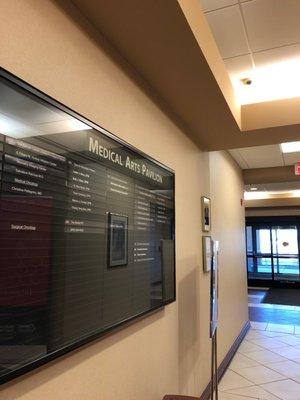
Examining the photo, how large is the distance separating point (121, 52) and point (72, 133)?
828mm

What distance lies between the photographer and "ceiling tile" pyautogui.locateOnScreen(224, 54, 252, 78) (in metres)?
2.72

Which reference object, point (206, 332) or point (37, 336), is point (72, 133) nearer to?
point (37, 336)

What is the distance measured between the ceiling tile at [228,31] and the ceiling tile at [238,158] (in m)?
2.62

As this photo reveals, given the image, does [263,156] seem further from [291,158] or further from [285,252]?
[285,252]

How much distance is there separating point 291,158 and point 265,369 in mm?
3281

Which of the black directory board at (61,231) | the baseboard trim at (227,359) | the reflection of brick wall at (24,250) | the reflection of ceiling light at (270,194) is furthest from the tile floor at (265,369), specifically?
the reflection of ceiling light at (270,194)

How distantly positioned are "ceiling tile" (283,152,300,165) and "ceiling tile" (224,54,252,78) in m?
2.70

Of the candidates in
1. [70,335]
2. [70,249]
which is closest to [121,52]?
[70,249]

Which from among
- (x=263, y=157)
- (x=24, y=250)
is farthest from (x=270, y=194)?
(x=24, y=250)

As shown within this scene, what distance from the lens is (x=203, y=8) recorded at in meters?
2.12

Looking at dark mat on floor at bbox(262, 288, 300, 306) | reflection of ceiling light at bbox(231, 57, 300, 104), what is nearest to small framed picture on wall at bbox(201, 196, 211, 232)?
reflection of ceiling light at bbox(231, 57, 300, 104)

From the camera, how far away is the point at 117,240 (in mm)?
1739

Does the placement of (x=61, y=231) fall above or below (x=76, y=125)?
Answer: below

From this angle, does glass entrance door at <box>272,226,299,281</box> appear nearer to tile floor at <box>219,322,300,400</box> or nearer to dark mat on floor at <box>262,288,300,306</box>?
dark mat on floor at <box>262,288,300,306</box>
